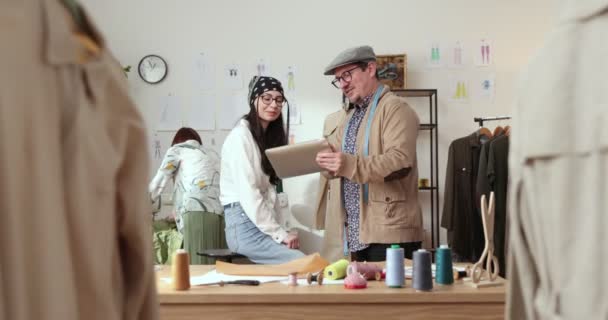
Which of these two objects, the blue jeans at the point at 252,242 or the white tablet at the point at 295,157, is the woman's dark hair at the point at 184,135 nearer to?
the blue jeans at the point at 252,242

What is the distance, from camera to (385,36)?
4910 mm

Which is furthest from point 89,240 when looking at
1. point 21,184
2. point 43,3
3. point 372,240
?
point 372,240

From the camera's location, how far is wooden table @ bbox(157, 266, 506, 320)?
199 cm

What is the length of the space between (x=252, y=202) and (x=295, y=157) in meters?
0.28

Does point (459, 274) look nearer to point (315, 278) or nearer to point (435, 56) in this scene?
point (315, 278)

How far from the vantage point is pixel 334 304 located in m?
1.99

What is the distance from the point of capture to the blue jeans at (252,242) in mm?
2936

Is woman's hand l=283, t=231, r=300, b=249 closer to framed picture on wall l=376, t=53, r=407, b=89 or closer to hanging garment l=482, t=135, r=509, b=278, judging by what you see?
hanging garment l=482, t=135, r=509, b=278

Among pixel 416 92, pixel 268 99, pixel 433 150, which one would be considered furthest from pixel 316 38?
pixel 268 99

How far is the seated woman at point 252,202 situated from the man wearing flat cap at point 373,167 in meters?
0.29

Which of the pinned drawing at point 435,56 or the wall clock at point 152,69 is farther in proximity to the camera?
the wall clock at point 152,69

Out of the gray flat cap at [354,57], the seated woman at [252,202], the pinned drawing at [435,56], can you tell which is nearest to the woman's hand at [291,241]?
the seated woman at [252,202]

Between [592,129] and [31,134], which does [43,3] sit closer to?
[31,134]

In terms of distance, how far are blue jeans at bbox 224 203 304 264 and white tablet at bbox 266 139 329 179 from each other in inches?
10.6
